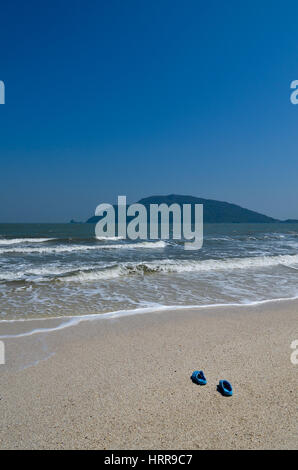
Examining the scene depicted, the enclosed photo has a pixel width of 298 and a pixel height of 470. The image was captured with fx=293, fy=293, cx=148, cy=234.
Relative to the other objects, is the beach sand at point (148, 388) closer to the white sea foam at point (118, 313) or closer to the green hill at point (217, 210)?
the white sea foam at point (118, 313)

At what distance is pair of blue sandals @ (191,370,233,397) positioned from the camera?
9.62 ft

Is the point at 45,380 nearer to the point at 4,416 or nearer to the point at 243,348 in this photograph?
the point at 4,416

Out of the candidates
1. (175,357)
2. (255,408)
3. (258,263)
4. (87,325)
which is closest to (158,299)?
(87,325)

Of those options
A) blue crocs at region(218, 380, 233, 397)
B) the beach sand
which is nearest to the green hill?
the beach sand

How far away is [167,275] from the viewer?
11.3 m

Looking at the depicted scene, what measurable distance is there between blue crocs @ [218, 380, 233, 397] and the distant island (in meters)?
128

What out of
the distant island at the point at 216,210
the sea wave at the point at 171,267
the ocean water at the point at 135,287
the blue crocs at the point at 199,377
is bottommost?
the ocean water at the point at 135,287

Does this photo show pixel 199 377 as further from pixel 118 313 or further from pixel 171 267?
pixel 171 267

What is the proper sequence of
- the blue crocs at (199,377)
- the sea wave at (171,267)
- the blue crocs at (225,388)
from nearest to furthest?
the blue crocs at (225,388) → the blue crocs at (199,377) → the sea wave at (171,267)

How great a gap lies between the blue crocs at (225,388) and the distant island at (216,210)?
128 meters

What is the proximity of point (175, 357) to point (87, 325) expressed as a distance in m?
2.15

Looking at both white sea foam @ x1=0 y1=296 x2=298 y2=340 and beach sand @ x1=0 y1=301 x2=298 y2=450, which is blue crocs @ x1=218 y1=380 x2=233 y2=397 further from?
white sea foam @ x1=0 y1=296 x2=298 y2=340

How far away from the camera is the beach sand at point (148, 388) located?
234 centimetres

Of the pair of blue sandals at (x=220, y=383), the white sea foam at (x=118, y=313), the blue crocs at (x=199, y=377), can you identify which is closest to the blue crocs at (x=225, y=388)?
the pair of blue sandals at (x=220, y=383)
